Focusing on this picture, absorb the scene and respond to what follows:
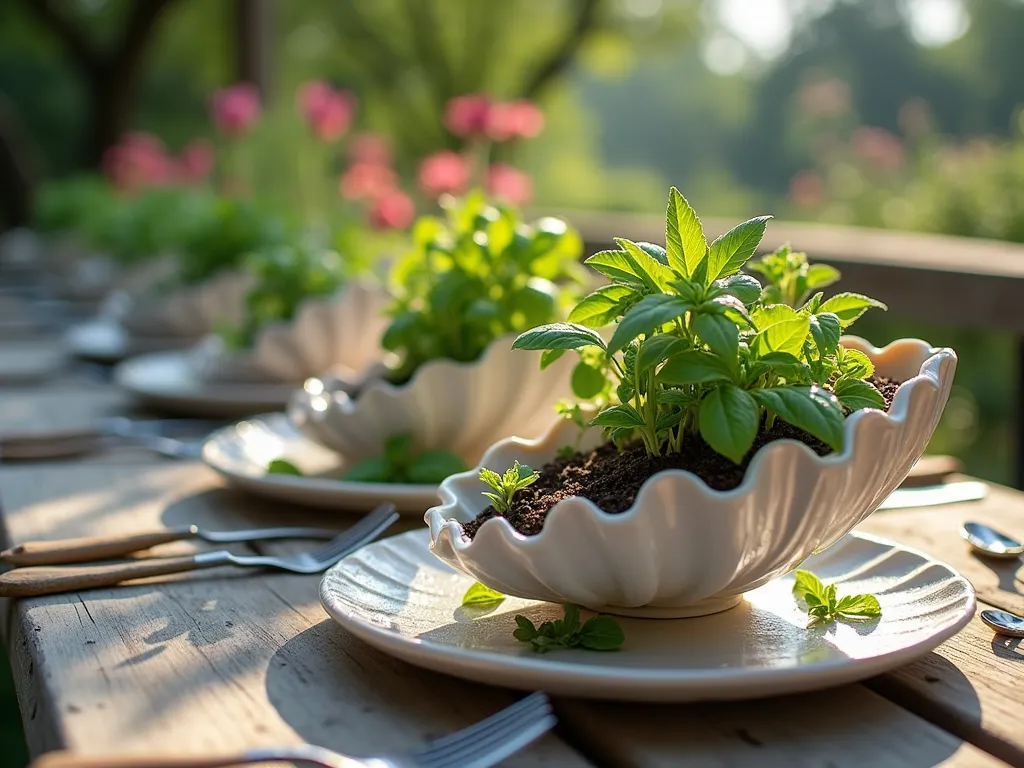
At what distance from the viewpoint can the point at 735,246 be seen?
80 centimetres

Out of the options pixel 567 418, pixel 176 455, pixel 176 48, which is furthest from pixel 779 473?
pixel 176 48

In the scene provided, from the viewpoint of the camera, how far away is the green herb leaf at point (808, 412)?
741mm

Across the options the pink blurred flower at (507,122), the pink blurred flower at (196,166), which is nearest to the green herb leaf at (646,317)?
the pink blurred flower at (507,122)

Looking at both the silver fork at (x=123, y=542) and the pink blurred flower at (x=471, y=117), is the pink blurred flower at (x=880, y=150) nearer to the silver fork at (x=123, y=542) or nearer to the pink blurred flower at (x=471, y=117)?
the pink blurred flower at (x=471, y=117)

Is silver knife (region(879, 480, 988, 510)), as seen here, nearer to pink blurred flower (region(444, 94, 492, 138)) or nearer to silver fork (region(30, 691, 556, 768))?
silver fork (region(30, 691, 556, 768))

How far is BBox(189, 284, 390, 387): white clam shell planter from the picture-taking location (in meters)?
1.87

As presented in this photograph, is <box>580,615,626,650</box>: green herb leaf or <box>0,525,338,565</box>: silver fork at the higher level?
<box>580,615,626,650</box>: green herb leaf

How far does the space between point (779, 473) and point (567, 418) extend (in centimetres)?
29

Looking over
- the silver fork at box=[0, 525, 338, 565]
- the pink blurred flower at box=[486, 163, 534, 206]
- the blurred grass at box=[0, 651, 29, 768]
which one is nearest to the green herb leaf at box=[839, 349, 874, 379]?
the silver fork at box=[0, 525, 338, 565]

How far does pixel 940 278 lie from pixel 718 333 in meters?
Answer: 1.39

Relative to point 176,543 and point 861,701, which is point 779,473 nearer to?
point 861,701

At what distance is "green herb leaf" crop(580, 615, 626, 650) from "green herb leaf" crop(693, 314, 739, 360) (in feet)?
0.64

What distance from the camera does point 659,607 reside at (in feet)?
2.75

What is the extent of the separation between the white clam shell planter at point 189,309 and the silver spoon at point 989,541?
1.57 meters
